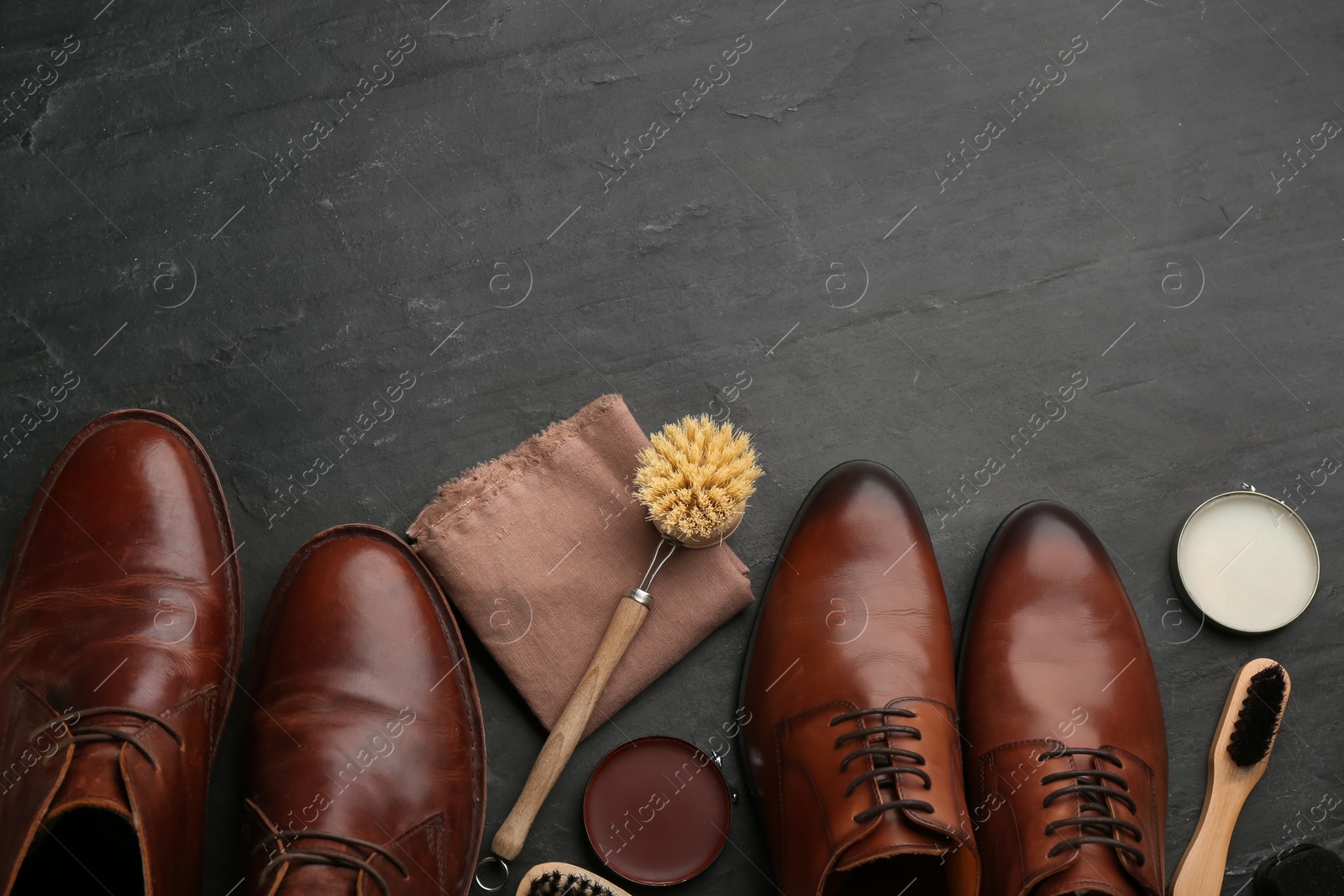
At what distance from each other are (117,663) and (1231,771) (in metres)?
1.44

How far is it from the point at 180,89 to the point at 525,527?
0.81 meters

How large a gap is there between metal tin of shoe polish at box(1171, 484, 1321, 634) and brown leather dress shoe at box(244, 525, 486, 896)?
1002 mm

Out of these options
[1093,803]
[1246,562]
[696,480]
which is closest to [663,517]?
[696,480]

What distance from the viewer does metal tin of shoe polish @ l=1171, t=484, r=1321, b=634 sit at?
1204mm

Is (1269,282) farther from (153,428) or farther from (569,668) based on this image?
(153,428)

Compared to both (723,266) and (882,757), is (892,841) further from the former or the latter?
(723,266)

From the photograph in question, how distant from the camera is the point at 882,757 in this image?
42.6 inches

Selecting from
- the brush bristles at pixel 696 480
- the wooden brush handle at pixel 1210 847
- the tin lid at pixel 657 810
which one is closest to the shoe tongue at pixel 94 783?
the tin lid at pixel 657 810

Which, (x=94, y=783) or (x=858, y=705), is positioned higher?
(x=94, y=783)

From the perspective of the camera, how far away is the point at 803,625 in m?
1.15

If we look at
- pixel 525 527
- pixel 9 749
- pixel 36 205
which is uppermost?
pixel 36 205

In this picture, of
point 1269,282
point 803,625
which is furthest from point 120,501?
point 1269,282

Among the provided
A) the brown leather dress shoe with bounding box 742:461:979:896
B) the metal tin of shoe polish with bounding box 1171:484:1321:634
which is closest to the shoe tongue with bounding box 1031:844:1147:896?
the brown leather dress shoe with bounding box 742:461:979:896

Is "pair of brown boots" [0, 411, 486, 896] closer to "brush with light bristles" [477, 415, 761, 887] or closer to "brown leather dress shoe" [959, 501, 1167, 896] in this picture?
"brush with light bristles" [477, 415, 761, 887]
